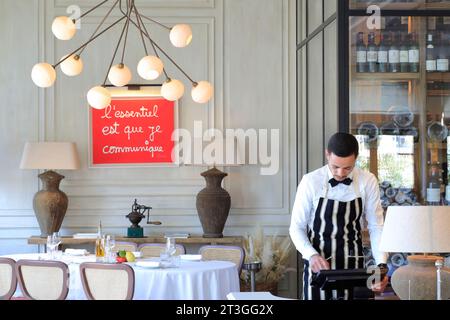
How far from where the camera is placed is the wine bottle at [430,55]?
247 inches

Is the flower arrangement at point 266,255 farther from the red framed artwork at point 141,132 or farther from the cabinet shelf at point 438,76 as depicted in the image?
the cabinet shelf at point 438,76

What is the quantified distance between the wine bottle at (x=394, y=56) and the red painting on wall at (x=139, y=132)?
7.74 feet

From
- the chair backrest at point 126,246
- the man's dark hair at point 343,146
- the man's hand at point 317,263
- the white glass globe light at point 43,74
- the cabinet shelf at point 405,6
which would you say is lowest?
the chair backrest at point 126,246

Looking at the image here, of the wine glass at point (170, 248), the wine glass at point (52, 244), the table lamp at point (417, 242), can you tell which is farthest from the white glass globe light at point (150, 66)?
the table lamp at point (417, 242)

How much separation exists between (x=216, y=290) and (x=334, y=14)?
2.32 meters

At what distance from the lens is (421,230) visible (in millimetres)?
3252

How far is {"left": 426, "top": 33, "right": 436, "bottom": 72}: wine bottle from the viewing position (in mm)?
6266

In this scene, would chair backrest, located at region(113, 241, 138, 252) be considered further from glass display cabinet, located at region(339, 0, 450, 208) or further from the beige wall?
glass display cabinet, located at region(339, 0, 450, 208)

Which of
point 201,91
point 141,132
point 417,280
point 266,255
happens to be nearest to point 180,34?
point 201,91

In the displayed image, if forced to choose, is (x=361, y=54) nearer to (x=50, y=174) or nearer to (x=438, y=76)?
(x=438, y=76)

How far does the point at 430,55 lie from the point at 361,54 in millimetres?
532

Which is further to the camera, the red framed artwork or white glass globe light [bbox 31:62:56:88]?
the red framed artwork

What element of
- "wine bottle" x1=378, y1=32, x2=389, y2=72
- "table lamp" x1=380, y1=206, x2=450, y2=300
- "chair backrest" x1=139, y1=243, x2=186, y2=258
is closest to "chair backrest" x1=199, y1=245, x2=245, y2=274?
"chair backrest" x1=139, y1=243, x2=186, y2=258

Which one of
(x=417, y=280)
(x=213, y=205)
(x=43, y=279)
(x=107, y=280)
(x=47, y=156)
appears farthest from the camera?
(x=213, y=205)
